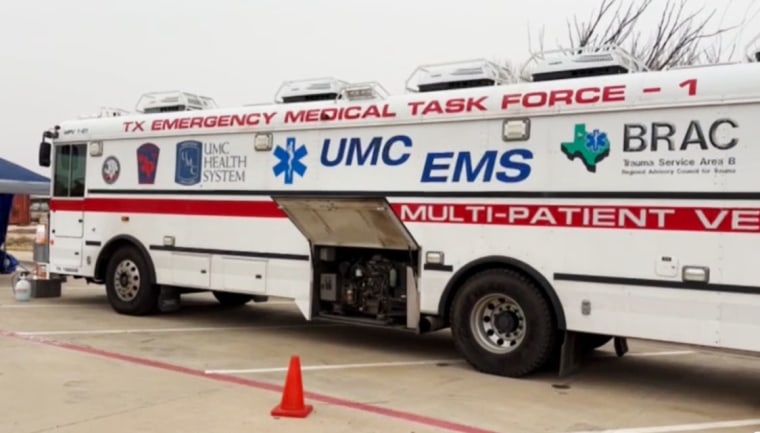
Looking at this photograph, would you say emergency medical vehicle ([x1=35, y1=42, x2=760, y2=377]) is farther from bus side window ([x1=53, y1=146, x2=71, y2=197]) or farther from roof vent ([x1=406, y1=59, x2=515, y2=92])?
bus side window ([x1=53, y1=146, x2=71, y2=197])

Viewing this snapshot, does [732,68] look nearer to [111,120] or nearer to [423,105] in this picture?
[423,105]

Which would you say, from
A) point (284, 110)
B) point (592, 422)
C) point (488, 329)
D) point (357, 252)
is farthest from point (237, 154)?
point (592, 422)

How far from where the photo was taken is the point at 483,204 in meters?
7.56

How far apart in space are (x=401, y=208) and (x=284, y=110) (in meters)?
2.11

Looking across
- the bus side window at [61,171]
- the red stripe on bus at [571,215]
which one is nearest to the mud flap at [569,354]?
the red stripe on bus at [571,215]

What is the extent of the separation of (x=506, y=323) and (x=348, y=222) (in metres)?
2.05

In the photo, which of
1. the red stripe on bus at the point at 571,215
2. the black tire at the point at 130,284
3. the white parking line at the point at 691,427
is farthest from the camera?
the black tire at the point at 130,284

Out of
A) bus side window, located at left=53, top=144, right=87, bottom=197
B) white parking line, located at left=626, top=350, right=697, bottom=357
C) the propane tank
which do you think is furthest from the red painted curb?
white parking line, located at left=626, top=350, right=697, bottom=357

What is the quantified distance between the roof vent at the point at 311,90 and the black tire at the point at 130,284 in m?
3.15

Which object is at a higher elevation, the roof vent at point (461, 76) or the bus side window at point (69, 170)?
the roof vent at point (461, 76)

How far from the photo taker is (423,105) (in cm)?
802

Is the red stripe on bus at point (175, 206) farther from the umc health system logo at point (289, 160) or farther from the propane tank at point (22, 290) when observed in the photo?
the propane tank at point (22, 290)

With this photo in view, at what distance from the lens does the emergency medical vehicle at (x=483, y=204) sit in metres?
6.42

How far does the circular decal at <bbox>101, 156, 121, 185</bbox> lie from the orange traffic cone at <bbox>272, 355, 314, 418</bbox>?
6.06 metres
